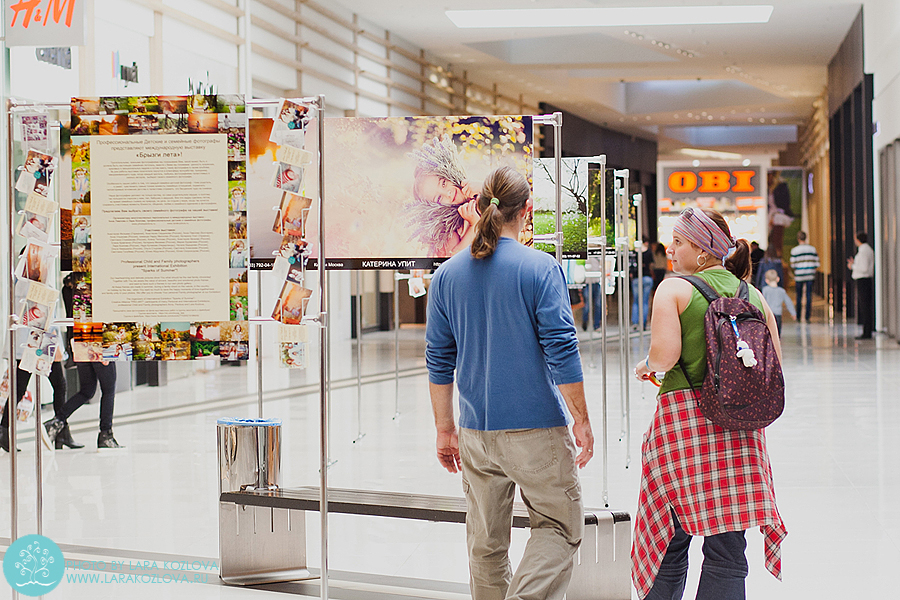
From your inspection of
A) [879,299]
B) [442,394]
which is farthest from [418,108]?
[442,394]

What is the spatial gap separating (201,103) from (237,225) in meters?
0.41

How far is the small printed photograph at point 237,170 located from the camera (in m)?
3.32

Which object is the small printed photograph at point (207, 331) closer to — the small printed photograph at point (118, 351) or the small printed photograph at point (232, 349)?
the small printed photograph at point (232, 349)

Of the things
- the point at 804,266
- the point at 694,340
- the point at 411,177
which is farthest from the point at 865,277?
the point at 694,340

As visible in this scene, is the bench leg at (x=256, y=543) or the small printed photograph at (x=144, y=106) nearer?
the small printed photograph at (x=144, y=106)

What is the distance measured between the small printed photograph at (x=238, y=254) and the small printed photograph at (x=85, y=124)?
59 centimetres

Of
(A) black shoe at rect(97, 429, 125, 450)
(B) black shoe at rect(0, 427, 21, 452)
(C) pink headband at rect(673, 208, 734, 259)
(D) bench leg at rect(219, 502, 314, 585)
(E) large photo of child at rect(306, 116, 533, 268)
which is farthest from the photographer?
(A) black shoe at rect(97, 429, 125, 450)

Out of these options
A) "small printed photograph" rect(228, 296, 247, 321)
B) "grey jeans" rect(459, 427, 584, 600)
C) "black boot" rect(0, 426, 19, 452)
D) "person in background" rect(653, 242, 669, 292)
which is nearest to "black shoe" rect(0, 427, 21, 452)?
"black boot" rect(0, 426, 19, 452)

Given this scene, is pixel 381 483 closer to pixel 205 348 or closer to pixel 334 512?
pixel 334 512

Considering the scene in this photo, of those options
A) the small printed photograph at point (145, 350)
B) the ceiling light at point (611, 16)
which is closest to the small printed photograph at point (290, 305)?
the small printed photograph at point (145, 350)

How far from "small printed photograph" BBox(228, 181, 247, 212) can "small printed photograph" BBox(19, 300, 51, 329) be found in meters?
0.75

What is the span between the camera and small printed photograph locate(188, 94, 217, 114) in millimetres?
3338

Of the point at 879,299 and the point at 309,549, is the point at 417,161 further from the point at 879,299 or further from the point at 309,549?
the point at 879,299

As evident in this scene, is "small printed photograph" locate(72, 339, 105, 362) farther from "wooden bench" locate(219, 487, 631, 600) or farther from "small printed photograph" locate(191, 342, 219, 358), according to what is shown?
"wooden bench" locate(219, 487, 631, 600)
